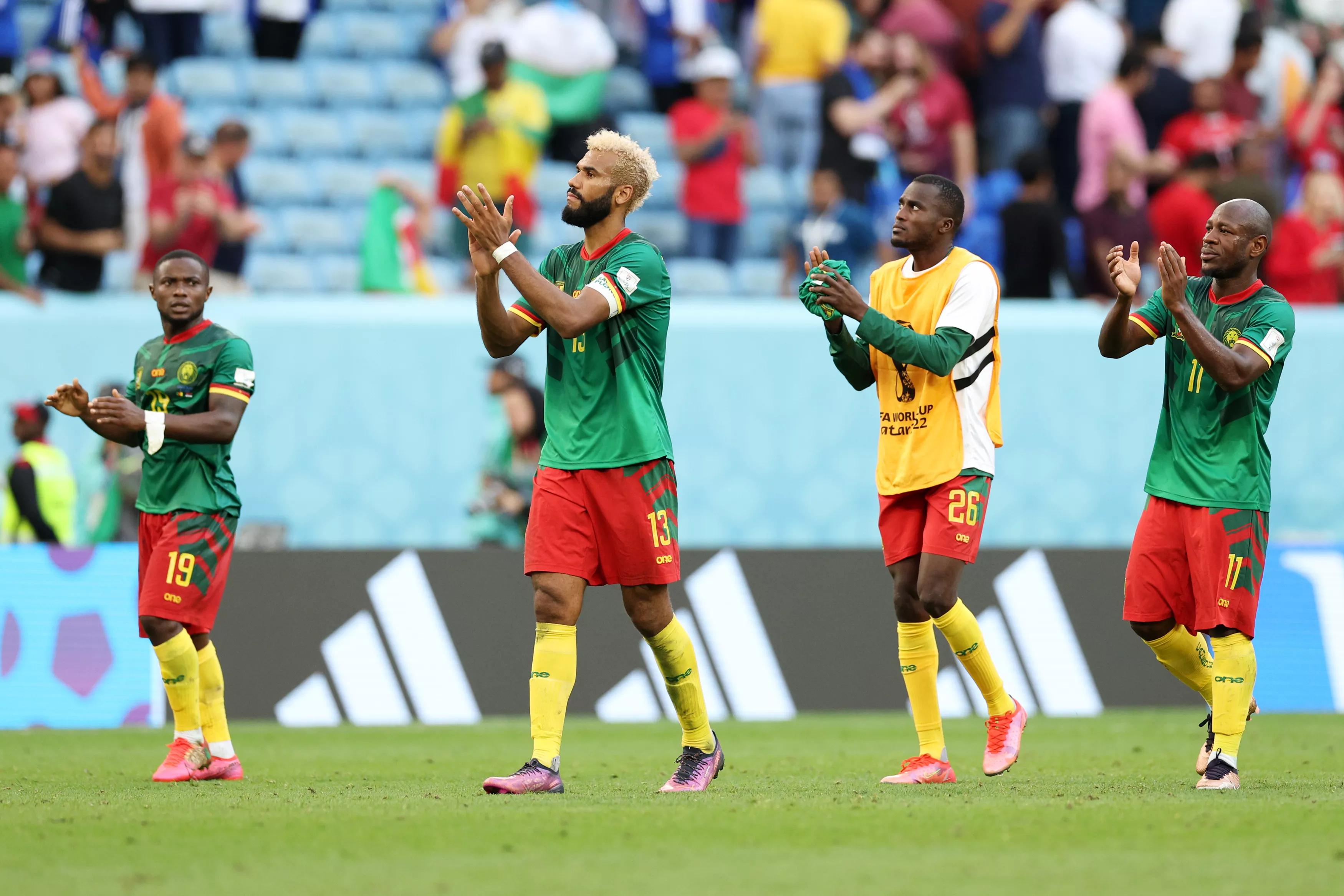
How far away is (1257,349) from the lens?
7301 millimetres

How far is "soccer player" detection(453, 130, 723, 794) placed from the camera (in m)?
7.04

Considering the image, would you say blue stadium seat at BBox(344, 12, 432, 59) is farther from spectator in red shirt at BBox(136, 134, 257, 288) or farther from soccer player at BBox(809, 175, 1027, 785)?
soccer player at BBox(809, 175, 1027, 785)

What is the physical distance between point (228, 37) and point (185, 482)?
Result: 36.3 ft

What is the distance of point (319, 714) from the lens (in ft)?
39.3

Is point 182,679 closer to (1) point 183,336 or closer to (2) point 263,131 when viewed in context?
(1) point 183,336

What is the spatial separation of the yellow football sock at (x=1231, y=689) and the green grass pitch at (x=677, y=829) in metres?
0.25

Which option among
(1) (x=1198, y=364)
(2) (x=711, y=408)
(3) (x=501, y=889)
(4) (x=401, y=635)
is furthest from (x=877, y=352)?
(2) (x=711, y=408)

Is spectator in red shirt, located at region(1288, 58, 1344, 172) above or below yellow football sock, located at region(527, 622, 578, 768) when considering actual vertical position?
above

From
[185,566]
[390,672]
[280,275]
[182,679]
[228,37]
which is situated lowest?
[390,672]

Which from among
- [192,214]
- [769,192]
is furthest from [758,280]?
[192,214]

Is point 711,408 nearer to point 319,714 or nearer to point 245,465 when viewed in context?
point 245,465

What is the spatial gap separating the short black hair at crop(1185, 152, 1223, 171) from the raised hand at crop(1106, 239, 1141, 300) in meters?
8.43

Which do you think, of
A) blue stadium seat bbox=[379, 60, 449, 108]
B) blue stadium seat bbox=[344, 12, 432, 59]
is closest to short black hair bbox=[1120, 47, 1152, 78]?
blue stadium seat bbox=[379, 60, 449, 108]

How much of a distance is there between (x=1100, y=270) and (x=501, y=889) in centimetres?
1176
